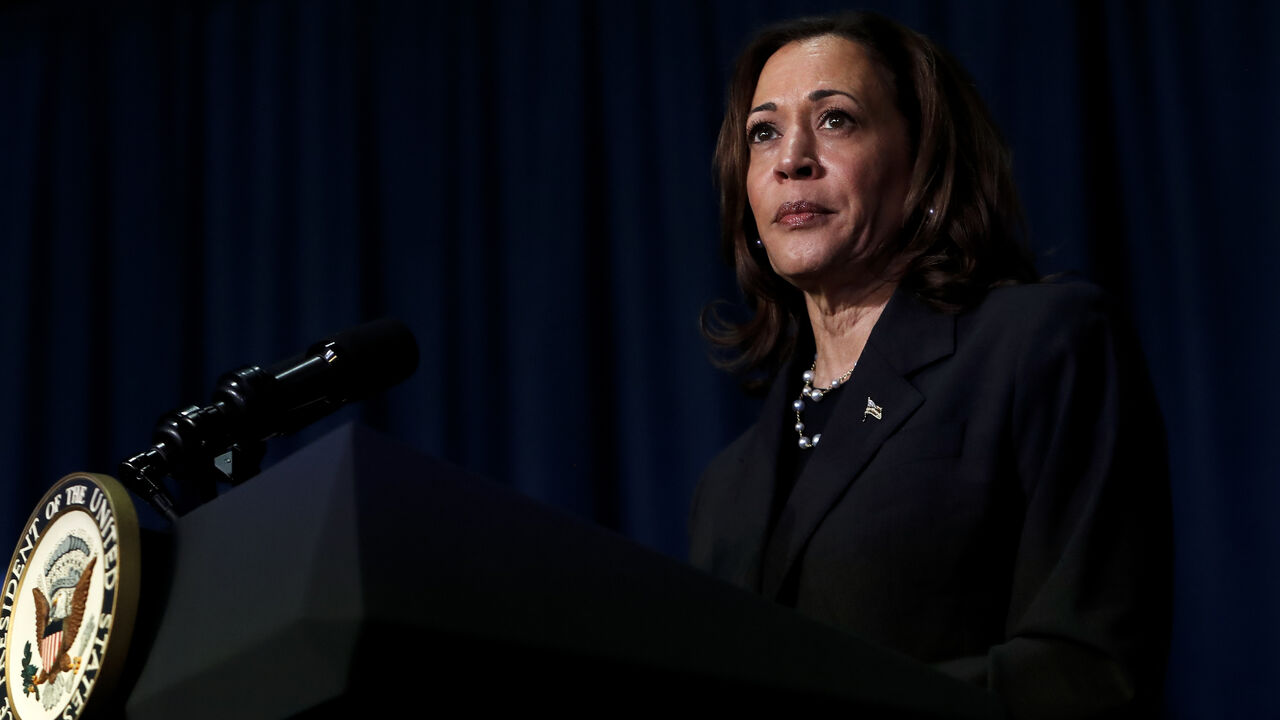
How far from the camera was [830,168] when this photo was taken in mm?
1550

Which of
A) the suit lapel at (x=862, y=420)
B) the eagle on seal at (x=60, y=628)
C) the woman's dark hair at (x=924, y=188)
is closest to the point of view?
the eagle on seal at (x=60, y=628)

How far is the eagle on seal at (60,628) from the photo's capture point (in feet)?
2.29

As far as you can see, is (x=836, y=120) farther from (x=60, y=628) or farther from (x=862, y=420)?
(x=60, y=628)

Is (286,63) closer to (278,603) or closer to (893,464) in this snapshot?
(893,464)

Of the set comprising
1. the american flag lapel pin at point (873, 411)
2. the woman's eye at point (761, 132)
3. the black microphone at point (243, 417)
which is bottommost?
the american flag lapel pin at point (873, 411)

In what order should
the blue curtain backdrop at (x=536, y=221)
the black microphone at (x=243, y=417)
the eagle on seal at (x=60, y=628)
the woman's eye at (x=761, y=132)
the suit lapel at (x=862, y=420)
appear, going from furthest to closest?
1. the blue curtain backdrop at (x=536, y=221)
2. the woman's eye at (x=761, y=132)
3. the suit lapel at (x=862, y=420)
4. the black microphone at (x=243, y=417)
5. the eagle on seal at (x=60, y=628)

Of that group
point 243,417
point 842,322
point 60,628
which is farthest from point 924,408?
point 60,628

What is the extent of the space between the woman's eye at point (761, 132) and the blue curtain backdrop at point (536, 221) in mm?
720

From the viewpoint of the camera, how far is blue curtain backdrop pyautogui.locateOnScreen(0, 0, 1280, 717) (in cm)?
207

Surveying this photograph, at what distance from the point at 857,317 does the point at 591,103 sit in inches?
49.0

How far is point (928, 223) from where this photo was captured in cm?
156

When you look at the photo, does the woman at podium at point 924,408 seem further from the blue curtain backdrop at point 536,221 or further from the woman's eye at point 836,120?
the blue curtain backdrop at point 536,221

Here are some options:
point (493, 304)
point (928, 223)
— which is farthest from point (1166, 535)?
point (493, 304)

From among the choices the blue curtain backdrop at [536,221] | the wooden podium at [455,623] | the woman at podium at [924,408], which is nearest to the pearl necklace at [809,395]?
the woman at podium at [924,408]
